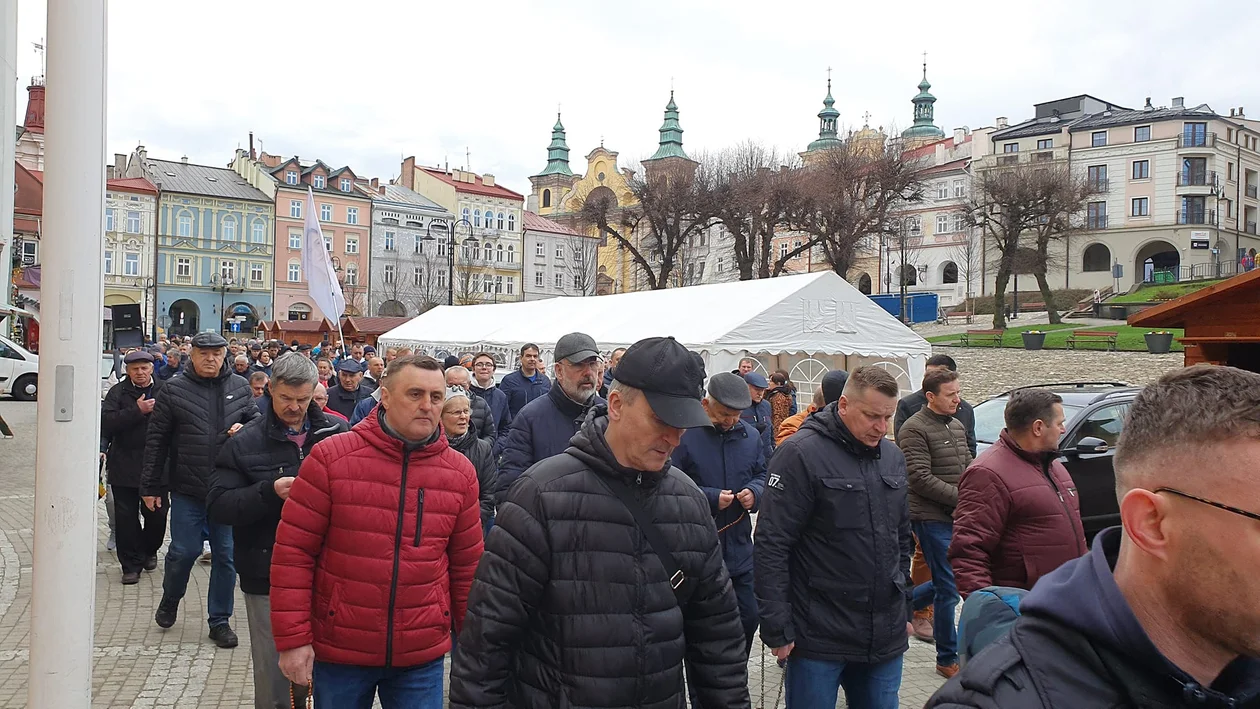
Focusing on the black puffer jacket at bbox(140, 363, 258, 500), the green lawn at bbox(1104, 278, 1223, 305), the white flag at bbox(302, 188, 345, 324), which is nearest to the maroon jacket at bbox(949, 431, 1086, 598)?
the black puffer jacket at bbox(140, 363, 258, 500)

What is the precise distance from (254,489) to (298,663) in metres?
1.26

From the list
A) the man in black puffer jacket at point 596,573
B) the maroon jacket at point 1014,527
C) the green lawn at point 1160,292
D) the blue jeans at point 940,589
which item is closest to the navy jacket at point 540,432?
the maroon jacket at point 1014,527

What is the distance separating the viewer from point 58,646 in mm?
3650

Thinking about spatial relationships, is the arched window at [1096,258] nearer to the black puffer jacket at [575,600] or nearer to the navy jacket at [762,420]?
the navy jacket at [762,420]

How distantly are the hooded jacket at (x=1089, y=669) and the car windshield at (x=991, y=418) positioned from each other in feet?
30.3

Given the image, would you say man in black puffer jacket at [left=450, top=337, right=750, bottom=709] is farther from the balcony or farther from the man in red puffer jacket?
the balcony

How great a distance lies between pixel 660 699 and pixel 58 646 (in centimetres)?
259

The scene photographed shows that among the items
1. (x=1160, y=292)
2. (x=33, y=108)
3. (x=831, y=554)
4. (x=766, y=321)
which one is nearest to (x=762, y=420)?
(x=831, y=554)

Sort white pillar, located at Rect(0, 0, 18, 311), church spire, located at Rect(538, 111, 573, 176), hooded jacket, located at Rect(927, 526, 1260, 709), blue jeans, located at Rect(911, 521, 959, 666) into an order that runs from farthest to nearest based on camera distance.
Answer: church spire, located at Rect(538, 111, 573, 176), white pillar, located at Rect(0, 0, 18, 311), blue jeans, located at Rect(911, 521, 959, 666), hooded jacket, located at Rect(927, 526, 1260, 709)

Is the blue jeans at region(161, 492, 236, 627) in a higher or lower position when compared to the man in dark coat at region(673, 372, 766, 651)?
lower

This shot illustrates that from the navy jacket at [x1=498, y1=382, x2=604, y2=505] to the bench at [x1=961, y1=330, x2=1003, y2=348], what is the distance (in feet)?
127

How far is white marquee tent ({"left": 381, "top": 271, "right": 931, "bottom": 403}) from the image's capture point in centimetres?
1719

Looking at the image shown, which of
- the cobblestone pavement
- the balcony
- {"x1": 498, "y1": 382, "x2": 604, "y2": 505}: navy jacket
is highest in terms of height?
the balcony

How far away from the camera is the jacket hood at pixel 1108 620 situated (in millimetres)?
1355
